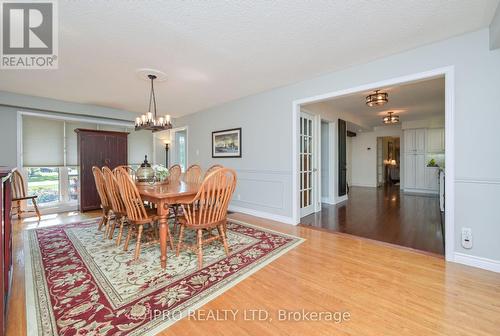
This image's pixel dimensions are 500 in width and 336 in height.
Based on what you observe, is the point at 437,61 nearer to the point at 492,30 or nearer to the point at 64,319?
the point at 492,30

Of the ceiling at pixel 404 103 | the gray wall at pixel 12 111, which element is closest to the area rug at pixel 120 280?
the gray wall at pixel 12 111

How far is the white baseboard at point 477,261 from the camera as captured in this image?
2064 millimetres

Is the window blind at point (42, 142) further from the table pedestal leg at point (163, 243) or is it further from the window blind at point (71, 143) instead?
the table pedestal leg at point (163, 243)

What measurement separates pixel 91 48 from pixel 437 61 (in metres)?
3.89

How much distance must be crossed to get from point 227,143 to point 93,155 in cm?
298

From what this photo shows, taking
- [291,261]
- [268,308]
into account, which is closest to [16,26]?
[268,308]

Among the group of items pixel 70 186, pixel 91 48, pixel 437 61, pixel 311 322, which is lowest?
pixel 311 322

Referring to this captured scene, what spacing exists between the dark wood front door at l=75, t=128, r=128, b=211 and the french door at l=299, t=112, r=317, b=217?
13.8 ft

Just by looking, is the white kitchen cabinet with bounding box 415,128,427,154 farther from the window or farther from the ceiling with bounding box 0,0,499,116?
the window

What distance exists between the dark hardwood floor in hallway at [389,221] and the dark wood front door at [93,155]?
4.50 meters

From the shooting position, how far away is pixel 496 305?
1.58m

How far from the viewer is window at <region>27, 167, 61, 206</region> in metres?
4.49

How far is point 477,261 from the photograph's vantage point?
2143 mm

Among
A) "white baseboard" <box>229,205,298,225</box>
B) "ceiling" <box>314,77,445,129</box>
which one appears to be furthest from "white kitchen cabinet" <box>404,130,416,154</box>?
"white baseboard" <box>229,205,298,225</box>
